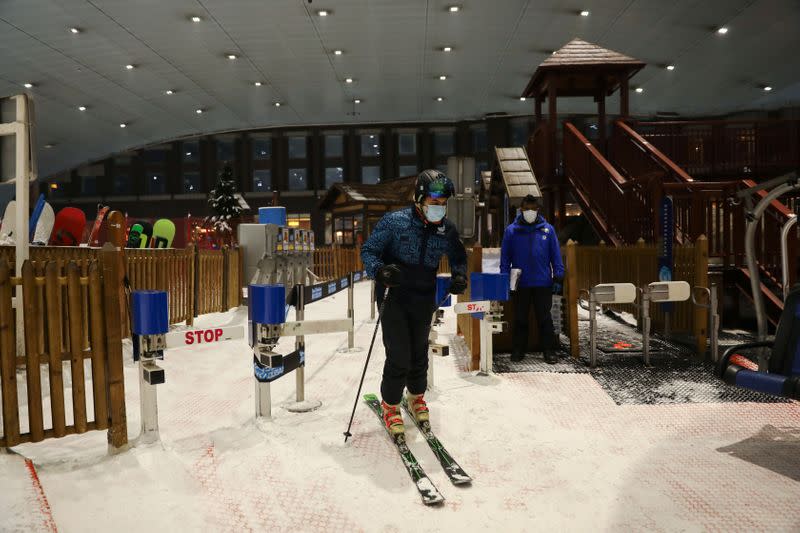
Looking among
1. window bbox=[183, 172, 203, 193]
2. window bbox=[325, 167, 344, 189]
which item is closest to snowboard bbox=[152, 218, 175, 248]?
window bbox=[325, 167, 344, 189]

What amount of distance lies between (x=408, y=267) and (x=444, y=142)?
27052 mm

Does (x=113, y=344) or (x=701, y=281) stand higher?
(x=701, y=281)

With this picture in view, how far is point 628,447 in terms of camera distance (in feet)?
10.9

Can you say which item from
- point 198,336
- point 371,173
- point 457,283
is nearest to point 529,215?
point 457,283

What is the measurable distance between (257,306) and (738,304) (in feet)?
21.1

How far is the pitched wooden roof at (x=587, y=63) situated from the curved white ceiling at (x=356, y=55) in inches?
141

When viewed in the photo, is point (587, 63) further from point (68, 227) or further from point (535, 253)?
point (68, 227)

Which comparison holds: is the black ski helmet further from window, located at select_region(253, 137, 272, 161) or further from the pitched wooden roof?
window, located at select_region(253, 137, 272, 161)

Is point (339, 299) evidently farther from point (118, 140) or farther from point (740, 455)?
point (118, 140)

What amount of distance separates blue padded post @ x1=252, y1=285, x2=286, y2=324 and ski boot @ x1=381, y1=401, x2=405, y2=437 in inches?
37.3

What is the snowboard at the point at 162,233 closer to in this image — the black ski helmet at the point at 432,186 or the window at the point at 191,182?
the black ski helmet at the point at 432,186

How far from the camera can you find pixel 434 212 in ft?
11.2

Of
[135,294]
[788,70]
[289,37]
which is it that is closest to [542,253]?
[135,294]

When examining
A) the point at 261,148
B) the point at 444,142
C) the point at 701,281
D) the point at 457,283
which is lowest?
the point at 701,281
